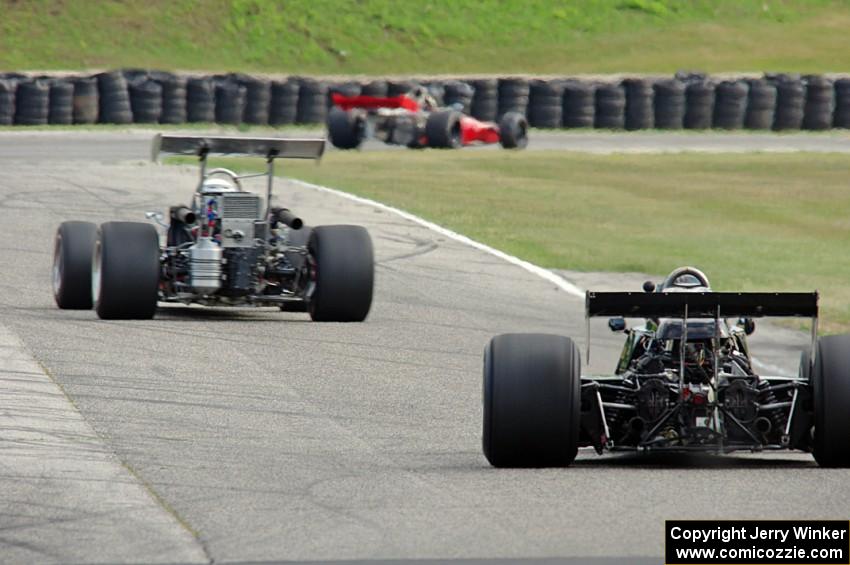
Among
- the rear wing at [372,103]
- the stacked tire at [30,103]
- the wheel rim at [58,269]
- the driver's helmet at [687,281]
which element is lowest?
the stacked tire at [30,103]

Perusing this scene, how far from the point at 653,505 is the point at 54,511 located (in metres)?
2.69

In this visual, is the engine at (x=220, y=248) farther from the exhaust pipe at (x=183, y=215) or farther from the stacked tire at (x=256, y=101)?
the stacked tire at (x=256, y=101)

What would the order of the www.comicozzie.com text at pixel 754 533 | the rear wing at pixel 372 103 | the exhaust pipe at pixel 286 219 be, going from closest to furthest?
the www.comicozzie.com text at pixel 754 533 < the exhaust pipe at pixel 286 219 < the rear wing at pixel 372 103

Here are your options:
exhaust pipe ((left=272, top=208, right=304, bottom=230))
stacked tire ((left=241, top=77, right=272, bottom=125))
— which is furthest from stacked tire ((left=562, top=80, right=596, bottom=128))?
exhaust pipe ((left=272, top=208, right=304, bottom=230))

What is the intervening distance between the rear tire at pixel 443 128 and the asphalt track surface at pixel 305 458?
2149 cm

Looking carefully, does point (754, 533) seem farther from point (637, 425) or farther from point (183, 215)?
point (183, 215)

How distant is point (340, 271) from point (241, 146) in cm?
141

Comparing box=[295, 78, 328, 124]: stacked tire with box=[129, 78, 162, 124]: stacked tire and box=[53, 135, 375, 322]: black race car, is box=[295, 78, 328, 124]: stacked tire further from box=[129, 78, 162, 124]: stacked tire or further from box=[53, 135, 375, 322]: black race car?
box=[53, 135, 375, 322]: black race car

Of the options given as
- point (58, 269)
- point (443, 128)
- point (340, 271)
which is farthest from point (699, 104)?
point (58, 269)

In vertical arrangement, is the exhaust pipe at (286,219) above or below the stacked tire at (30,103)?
above

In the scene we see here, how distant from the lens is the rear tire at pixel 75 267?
54.9ft

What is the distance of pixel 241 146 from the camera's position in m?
16.7

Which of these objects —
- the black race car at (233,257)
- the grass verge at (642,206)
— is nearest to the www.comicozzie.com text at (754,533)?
the black race car at (233,257)

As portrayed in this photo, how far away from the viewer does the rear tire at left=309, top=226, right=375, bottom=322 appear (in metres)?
16.6
